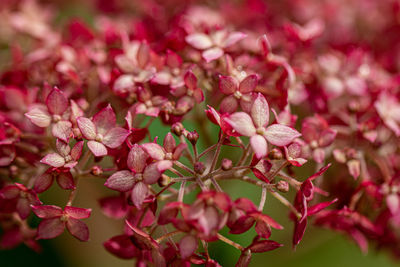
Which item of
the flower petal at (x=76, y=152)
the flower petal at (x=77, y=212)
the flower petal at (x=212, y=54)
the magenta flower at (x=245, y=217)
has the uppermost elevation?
the flower petal at (x=212, y=54)

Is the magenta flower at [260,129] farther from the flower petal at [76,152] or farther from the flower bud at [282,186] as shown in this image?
the flower petal at [76,152]

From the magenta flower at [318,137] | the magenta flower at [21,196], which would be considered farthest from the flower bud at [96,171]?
the magenta flower at [318,137]

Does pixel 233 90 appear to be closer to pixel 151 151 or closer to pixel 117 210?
pixel 151 151

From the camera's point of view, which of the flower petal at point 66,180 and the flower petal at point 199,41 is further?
the flower petal at point 199,41

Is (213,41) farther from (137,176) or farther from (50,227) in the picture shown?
(50,227)

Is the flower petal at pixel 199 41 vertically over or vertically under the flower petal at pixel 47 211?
over

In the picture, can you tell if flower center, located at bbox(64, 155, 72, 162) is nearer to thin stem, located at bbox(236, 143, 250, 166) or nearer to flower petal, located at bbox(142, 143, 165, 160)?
flower petal, located at bbox(142, 143, 165, 160)

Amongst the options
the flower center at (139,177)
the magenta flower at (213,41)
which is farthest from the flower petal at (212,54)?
the flower center at (139,177)
